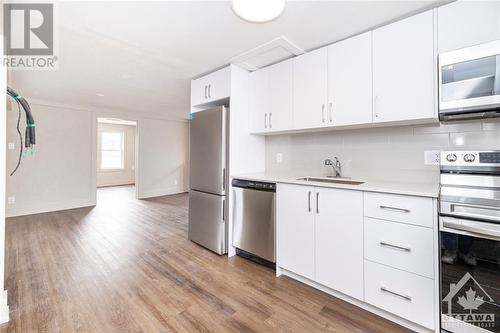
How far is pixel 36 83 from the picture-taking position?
3414 mm

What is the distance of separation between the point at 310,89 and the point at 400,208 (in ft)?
4.38

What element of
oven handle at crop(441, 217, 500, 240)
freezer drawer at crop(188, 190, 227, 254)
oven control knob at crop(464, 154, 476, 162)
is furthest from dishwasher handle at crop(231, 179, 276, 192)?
oven control knob at crop(464, 154, 476, 162)

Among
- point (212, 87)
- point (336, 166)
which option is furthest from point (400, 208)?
point (212, 87)

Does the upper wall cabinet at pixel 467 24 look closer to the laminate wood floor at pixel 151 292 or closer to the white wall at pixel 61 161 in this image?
the laminate wood floor at pixel 151 292

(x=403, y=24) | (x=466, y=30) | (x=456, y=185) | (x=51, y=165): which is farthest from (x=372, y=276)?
(x=51, y=165)

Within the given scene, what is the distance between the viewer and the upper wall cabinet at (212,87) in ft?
8.70

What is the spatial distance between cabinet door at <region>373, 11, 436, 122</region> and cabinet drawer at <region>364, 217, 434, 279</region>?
Answer: 833 millimetres

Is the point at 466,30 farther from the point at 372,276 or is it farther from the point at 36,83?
the point at 36,83

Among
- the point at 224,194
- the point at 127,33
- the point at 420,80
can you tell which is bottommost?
the point at 224,194

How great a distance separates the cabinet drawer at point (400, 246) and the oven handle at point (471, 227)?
109mm

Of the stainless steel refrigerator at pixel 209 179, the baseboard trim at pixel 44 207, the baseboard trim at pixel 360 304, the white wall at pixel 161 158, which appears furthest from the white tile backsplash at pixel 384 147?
the baseboard trim at pixel 44 207

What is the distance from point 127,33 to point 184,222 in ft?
9.65

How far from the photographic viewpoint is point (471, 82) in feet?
4.61

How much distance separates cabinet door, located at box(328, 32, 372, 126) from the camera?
1.86 m
